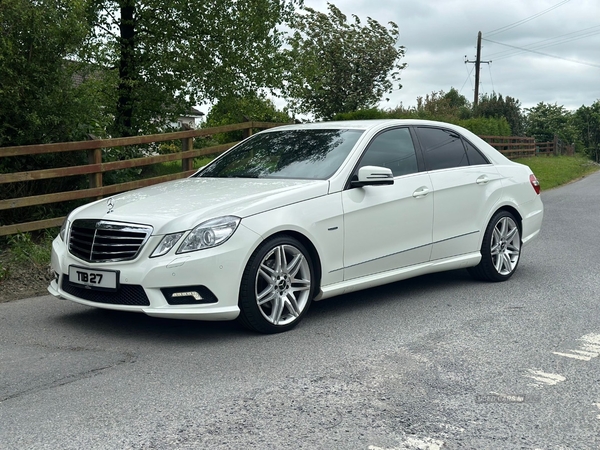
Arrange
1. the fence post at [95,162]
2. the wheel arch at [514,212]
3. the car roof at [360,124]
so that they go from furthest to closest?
the fence post at [95,162], the wheel arch at [514,212], the car roof at [360,124]

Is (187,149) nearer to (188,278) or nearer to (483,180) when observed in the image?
(483,180)

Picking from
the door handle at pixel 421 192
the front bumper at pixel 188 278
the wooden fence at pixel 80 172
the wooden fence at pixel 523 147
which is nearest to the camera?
the front bumper at pixel 188 278

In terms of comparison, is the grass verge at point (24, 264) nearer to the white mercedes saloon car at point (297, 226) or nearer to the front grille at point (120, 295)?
the white mercedes saloon car at point (297, 226)

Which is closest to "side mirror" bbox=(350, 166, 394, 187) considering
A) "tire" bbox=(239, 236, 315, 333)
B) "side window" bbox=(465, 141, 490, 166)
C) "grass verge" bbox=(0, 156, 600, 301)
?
"tire" bbox=(239, 236, 315, 333)

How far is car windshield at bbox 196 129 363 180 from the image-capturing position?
22.2 feet

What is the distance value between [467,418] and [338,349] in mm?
1530

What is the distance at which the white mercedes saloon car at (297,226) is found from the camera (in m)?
5.59

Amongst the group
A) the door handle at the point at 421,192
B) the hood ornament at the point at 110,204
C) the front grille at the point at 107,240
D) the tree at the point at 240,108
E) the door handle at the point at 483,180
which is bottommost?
the front grille at the point at 107,240

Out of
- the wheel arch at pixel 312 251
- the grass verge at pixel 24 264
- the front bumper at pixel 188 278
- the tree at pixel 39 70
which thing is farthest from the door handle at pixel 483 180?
the tree at pixel 39 70

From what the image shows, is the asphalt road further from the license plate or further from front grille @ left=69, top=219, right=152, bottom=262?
front grille @ left=69, top=219, right=152, bottom=262

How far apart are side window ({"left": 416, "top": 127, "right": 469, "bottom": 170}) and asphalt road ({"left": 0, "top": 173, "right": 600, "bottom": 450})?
1272 millimetres

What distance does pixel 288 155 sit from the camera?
7109 millimetres

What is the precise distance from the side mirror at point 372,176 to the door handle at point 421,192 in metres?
0.59

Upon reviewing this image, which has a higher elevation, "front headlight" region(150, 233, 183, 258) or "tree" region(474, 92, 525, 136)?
"tree" region(474, 92, 525, 136)
